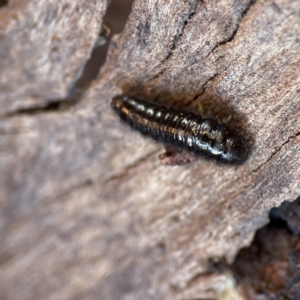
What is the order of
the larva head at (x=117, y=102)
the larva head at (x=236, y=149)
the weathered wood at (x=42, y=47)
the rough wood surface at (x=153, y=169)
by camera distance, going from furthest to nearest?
the larva head at (x=117, y=102), the weathered wood at (x=42, y=47), the larva head at (x=236, y=149), the rough wood surface at (x=153, y=169)

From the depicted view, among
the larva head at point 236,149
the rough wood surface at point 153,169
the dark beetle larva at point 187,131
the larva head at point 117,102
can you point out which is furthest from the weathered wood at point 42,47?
the larva head at point 236,149

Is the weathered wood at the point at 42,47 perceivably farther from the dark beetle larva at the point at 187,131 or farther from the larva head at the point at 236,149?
the larva head at the point at 236,149

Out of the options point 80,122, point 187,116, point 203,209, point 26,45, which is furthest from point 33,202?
point 187,116

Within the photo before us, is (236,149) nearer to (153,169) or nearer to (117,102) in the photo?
(153,169)

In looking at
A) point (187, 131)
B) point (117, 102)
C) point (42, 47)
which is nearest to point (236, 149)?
point (187, 131)

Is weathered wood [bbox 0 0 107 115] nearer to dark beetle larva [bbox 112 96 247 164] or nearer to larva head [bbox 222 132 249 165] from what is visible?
dark beetle larva [bbox 112 96 247 164]
